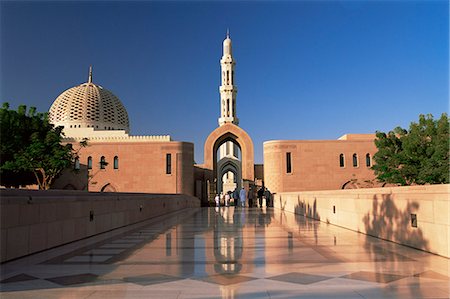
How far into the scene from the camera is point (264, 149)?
38.0 metres

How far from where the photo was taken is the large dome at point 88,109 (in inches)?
2435

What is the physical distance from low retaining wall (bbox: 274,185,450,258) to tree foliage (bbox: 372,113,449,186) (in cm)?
1704

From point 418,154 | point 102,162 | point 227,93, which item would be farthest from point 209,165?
point 227,93

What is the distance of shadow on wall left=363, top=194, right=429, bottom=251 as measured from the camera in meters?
6.69

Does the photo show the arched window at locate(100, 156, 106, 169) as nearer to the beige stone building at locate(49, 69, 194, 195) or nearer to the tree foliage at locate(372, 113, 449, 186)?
the beige stone building at locate(49, 69, 194, 195)

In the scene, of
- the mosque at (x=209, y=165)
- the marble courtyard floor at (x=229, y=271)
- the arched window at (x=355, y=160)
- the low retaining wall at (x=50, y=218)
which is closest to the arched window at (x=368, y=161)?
the mosque at (x=209, y=165)

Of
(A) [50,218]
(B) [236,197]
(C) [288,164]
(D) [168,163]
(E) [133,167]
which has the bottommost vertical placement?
(B) [236,197]

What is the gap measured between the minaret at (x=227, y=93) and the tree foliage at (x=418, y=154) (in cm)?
2680

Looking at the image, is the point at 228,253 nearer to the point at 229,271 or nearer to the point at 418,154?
the point at 229,271

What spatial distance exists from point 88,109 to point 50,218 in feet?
192

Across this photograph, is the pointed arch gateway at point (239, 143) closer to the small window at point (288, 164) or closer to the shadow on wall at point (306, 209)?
the small window at point (288, 164)

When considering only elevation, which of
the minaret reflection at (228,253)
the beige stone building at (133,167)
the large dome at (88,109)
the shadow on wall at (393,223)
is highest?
the large dome at (88,109)

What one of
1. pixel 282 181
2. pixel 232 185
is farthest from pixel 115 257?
pixel 232 185

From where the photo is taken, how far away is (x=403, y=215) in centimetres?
712
